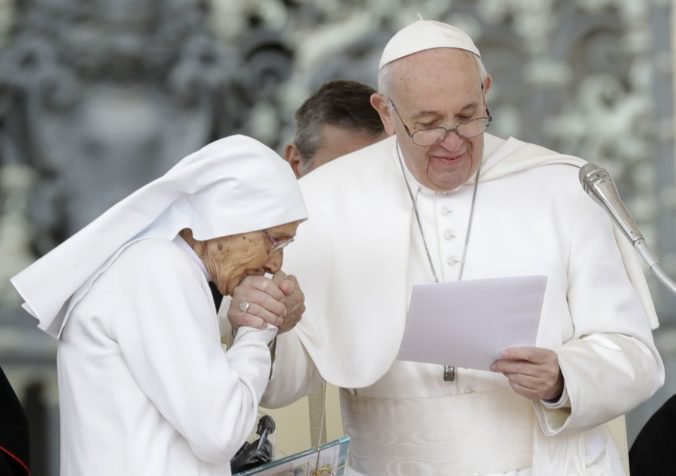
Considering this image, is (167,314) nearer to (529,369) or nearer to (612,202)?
(529,369)

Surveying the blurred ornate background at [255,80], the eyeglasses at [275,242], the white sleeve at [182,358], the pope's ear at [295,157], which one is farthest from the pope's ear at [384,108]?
the blurred ornate background at [255,80]

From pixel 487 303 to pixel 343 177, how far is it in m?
0.95

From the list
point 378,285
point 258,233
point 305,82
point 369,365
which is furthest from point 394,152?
point 305,82

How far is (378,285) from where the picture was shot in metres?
4.02

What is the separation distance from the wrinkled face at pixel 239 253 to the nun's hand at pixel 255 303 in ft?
0.09

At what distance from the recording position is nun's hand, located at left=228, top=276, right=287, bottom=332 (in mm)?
3322

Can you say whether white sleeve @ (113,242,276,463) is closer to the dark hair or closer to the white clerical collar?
the white clerical collar

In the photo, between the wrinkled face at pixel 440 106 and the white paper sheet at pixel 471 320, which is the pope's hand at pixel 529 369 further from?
the wrinkled face at pixel 440 106

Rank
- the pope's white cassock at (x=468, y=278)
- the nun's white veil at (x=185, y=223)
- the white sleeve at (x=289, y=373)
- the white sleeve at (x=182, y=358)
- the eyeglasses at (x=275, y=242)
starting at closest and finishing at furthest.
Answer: the white sleeve at (x=182, y=358) < the nun's white veil at (x=185, y=223) < the eyeglasses at (x=275, y=242) < the pope's white cassock at (x=468, y=278) < the white sleeve at (x=289, y=373)

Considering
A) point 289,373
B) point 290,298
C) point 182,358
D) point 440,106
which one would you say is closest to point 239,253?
point 290,298

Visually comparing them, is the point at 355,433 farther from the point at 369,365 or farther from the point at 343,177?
the point at 343,177

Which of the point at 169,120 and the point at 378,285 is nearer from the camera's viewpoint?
the point at 378,285

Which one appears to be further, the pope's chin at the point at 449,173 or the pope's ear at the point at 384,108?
the pope's ear at the point at 384,108

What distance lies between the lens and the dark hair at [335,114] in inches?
214
